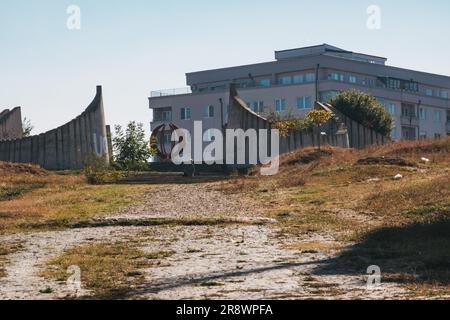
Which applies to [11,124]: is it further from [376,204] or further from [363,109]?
[376,204]

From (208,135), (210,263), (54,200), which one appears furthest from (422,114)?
(210,263)

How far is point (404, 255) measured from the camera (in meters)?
18.5

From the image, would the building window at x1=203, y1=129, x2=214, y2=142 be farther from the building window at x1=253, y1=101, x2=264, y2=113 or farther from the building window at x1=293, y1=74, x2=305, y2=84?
the building window at x1=293, y1=74, x2=305, y2=84

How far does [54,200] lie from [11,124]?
136ft

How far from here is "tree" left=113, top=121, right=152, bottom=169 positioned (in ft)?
157

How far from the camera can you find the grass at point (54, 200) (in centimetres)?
2680

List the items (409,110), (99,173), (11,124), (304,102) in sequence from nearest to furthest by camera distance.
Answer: (99,173) → (11,124) → (304,102) → (409,110)

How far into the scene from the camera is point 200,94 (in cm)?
11806

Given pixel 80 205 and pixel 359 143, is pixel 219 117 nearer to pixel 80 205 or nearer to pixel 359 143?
pixel 359 143

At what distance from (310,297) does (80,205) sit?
59.5 ft

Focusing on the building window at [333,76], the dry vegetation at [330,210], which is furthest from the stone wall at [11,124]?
the building window at [333,76]

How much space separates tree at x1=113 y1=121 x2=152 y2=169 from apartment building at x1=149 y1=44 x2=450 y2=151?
2281 inches

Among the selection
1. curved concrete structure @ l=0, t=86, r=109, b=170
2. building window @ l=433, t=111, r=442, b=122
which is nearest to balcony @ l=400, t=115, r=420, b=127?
building window @ l=433, t=111, r=442, b=122

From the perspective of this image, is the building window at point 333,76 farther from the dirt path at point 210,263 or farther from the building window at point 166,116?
the dirt path at point 210,263
